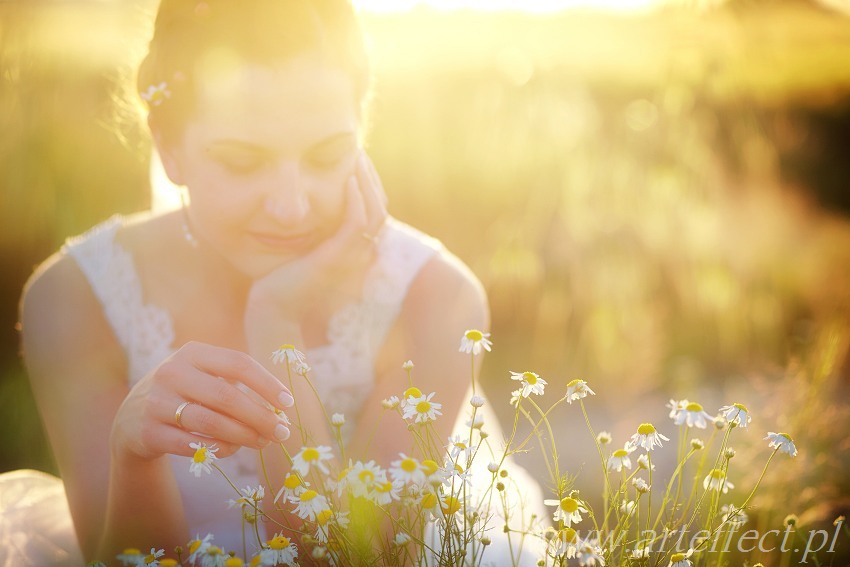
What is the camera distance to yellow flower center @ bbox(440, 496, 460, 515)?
1369mm

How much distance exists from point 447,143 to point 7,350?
290 centimetres

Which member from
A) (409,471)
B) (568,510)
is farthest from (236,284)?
(568,510)

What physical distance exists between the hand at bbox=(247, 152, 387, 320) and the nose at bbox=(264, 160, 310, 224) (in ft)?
0.56

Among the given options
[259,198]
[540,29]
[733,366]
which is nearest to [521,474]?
[259,198]

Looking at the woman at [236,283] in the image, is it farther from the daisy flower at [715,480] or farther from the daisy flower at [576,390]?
the daisy flower at [715,480]

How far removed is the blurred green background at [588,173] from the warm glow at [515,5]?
2.9 inches

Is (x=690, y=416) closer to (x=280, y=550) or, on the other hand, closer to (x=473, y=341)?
(x=473, y=341)

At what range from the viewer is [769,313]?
4.16 metres

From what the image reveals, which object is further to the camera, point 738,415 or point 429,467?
point 738,415

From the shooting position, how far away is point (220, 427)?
1.56m

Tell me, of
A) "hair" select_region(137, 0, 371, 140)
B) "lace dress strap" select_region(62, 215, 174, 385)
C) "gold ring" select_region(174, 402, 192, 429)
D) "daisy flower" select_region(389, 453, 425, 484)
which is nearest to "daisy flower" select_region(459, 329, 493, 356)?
"daisy flower" select_region(389, 453, 425, 484)

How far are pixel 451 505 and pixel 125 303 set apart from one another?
173cm

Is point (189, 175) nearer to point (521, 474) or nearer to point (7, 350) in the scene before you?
point (521, 474)

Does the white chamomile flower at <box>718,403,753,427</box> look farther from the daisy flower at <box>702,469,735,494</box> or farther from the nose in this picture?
the nose
